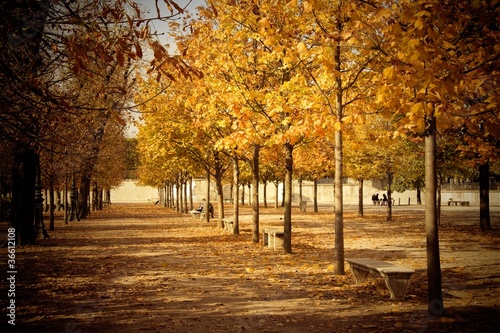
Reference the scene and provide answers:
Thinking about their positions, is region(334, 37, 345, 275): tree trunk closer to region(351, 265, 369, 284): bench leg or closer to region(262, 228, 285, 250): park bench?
region(351, 265, 369, 284): bench leg

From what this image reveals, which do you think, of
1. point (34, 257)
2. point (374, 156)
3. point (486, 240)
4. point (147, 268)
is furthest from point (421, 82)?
point (374, 156)

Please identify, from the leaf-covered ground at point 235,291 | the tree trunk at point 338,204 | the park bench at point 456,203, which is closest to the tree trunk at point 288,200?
the leaf-covered ground at point 235,291

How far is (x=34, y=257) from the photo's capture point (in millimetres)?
14453

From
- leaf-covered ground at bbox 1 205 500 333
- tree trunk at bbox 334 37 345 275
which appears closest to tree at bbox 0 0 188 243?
leaf-covered ground at bbox 1 205 500 333

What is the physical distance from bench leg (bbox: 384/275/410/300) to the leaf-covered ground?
16 cm

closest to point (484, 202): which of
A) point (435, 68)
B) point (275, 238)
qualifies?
point (275, 238)

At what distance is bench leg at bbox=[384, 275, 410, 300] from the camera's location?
8.29m

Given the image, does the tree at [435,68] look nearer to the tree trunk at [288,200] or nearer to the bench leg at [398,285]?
the bench leg at [398,285]

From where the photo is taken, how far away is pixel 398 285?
8297 mm

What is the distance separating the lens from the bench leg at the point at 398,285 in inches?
326

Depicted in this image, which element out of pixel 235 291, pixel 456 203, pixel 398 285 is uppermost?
pixel 398 285

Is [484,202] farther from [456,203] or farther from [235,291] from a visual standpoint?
[456,203]

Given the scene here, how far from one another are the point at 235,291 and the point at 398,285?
10.4ft

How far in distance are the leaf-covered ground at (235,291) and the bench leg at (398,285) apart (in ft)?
0.53
